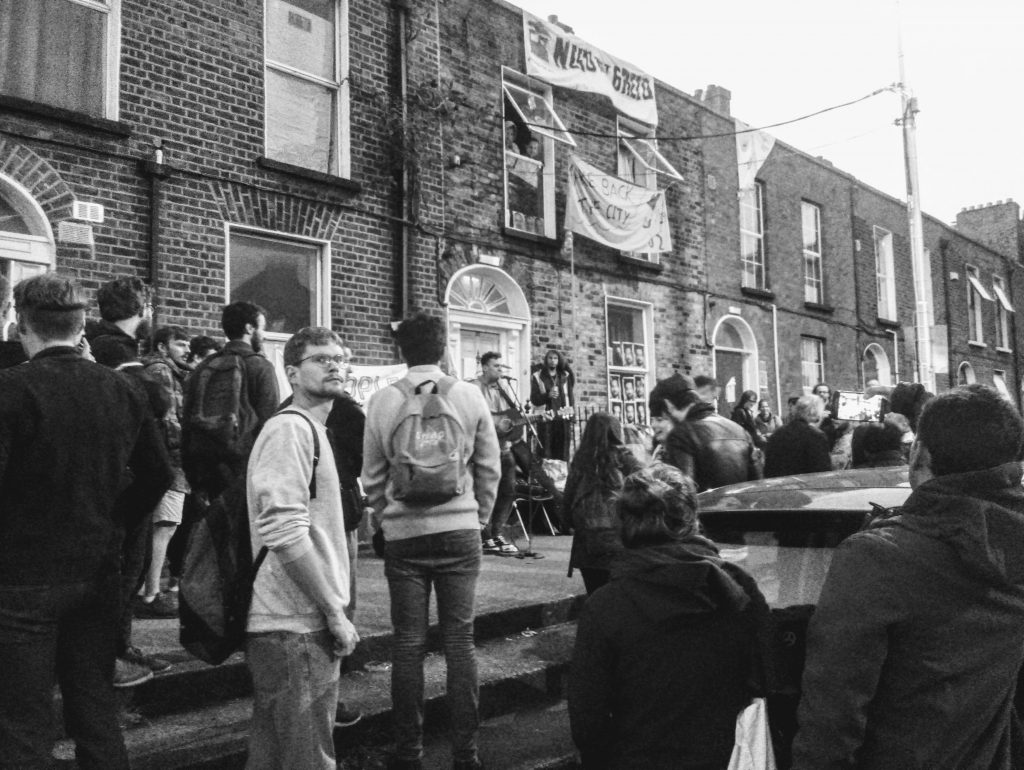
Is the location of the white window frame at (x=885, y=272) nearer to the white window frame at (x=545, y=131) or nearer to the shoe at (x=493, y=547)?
the white window frame at (x=545, y=131)

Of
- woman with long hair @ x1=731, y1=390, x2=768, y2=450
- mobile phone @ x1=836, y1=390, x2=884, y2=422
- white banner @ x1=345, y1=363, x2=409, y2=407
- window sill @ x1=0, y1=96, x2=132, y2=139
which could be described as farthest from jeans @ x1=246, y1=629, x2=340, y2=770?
woman with long hair @ x1=731, y1=390, x2=768, y2=450

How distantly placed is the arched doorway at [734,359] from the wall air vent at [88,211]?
32.8ft

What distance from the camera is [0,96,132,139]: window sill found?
7.21 meters

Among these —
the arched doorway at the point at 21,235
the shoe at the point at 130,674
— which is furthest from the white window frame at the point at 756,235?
the shoe at the point at 130,674

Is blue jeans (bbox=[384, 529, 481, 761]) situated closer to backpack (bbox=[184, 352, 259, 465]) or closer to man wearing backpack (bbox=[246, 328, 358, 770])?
man wearing backpack (bbox=[246, 328, 358, 770])

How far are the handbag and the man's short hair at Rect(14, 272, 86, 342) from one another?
2.36m

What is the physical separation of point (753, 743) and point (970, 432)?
0.96m

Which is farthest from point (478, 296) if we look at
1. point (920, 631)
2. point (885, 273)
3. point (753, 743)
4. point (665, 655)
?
point (885, 273)

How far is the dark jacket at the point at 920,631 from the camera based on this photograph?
80.3 inches

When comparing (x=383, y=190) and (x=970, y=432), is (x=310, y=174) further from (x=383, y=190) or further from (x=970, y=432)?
(x=970, y=432)

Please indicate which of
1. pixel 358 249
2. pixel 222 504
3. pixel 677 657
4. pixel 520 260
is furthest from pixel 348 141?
pixel 677 657

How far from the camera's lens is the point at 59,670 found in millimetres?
2949

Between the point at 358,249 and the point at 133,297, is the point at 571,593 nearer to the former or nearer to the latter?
the point at 133,297

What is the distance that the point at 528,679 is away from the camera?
5.29 m
